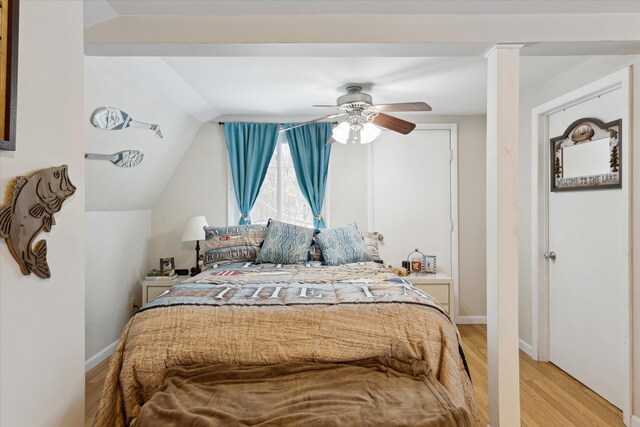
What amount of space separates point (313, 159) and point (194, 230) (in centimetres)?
153

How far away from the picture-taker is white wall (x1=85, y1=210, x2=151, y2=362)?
321 centimetres

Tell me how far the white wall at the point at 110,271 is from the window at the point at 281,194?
1.31 m

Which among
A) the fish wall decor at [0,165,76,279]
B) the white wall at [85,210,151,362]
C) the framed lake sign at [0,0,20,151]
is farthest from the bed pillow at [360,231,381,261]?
the framed lake sign at [0,0,20,151]

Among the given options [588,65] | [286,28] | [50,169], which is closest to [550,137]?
[588,65]

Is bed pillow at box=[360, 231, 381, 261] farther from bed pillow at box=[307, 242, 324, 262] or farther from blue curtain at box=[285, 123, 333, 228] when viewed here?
blue curtain at box=[285, 123, 333, 228]

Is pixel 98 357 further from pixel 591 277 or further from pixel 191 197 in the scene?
pixel 591 277

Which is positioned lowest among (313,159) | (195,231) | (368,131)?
(195,231)

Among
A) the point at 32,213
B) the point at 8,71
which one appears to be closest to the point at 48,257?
the point at 32,213

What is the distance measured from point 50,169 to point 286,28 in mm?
1366

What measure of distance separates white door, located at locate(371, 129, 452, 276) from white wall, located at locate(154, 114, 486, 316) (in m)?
0.14

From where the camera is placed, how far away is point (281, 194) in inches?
176

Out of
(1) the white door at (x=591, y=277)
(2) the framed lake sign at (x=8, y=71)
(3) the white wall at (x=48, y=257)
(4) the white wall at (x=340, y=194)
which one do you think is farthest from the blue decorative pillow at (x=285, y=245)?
(2) the framed lake sign at (x=8, y=71)

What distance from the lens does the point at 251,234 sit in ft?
12.1

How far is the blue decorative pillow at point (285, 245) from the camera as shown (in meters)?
3.44
